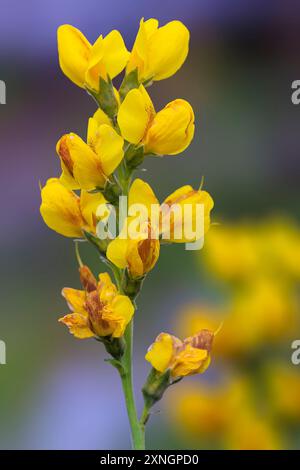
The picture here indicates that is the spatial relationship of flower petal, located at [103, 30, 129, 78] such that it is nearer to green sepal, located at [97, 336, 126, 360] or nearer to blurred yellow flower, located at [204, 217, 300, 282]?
green sepal, located at [97, 336, 126, 360]

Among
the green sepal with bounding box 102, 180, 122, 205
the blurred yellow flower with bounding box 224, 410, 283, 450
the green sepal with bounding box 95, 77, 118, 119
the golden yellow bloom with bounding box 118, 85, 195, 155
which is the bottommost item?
the blurred yellow flower with bounding box 224, 410, 283, 450

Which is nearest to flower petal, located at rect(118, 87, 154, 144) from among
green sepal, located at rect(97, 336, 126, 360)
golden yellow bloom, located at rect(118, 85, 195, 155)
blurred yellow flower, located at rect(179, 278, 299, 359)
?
golden yellow bloom, located at rect(118, 85, 195, 155)

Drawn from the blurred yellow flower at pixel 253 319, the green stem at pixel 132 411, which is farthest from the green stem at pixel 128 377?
the blurred yellow flower at pixel 253 319

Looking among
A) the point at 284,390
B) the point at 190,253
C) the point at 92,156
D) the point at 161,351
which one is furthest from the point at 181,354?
the point at 190,253

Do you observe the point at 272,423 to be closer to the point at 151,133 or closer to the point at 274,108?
the point at 151,133

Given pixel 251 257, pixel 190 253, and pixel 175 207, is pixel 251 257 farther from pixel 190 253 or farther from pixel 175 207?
pixel 190 253

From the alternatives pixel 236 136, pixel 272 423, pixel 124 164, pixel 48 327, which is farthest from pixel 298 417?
pixel 236 136

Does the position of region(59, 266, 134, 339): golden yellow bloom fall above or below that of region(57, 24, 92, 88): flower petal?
below
